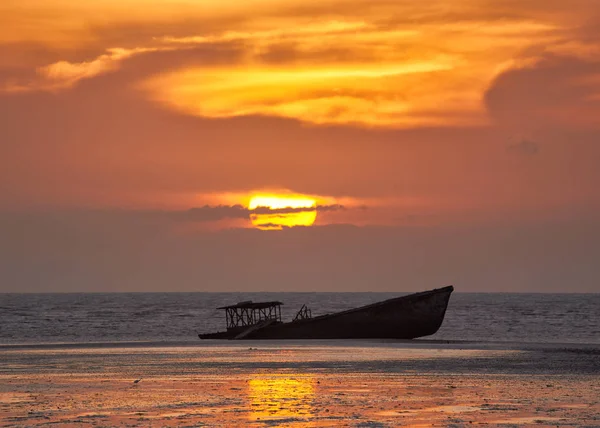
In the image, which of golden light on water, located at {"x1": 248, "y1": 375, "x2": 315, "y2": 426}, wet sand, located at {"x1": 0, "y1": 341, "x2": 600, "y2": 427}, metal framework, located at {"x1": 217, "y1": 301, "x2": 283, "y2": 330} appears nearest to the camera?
wet sand, located at {"x1": 0, "y1": 341, "x2": 600, "y2": 427}

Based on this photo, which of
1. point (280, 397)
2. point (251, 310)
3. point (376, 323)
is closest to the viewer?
point (280, 397)

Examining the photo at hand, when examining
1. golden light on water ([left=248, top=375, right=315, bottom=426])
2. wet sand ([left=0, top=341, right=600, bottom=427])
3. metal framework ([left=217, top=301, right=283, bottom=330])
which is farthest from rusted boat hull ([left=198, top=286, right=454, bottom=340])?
golden light on water ([left=248, top=375, right=315, bottom=426])

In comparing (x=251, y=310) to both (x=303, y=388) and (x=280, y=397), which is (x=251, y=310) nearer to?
(x=303, y=388)

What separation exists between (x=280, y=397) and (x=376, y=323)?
4451 cm

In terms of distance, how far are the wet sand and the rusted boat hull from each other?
57.7 feet

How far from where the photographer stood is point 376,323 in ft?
251

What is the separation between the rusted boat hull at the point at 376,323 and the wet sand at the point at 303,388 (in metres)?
17.6

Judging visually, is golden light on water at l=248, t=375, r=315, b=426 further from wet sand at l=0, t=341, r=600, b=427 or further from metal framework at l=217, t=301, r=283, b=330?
metal framework at l=217, t=301, r=283, b=330

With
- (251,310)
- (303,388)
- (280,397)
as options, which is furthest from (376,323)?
(280,397)

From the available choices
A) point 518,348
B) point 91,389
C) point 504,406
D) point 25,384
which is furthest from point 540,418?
point 518,348

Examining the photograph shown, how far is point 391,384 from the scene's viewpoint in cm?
3669

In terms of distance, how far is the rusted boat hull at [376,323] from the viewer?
7562cm

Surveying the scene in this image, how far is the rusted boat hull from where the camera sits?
7562 centimetres

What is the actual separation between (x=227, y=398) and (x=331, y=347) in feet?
100.0
